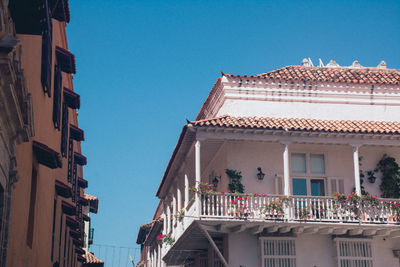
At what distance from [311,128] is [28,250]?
10737mm

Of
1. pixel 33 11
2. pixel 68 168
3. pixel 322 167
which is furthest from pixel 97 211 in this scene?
pixel 33 11

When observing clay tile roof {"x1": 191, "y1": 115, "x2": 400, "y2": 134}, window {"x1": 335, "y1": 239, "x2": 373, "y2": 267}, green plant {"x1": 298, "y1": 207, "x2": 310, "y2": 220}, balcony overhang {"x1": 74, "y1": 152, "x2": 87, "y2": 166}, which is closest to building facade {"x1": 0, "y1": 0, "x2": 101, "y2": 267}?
balcony overhang {"x1": 74, "y1": 152, "x2": 87, "y2": 166}

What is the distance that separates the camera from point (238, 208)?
761 inches

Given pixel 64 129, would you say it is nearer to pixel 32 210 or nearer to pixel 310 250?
pixel 32 210

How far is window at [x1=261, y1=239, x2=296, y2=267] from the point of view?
790 inches

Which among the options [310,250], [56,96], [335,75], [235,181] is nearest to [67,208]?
[56,96]

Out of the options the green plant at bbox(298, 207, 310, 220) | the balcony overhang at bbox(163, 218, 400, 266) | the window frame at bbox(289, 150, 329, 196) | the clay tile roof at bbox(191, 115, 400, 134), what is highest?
the clay tile roof at bbox(191, 115, 400, 134)

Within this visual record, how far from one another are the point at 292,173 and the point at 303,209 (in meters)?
2.16

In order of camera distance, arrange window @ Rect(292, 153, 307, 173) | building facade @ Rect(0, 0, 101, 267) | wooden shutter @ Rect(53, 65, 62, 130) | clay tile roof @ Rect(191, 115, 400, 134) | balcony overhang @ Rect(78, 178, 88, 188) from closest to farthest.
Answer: building facade @ Rect(0, 0, 101, 267) < wooden shutter @ Rect(53, 65, 62, 130) < clay tile roof @ Rect(191, 115, 400, 134) < window @ Rect(292, 153, 307, 173) < balcony overhang @ Rect(78, 178, 88, 188)

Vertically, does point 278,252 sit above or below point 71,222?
below

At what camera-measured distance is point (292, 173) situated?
21562 mm

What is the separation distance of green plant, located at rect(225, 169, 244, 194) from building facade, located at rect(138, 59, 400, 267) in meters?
0.03

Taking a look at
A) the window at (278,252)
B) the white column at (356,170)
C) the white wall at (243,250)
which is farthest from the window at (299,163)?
the white wall at (243,250)

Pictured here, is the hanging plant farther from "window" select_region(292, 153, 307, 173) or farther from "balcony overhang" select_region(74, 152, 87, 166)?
"balcony overhang" select_region(74, 152, 87, 166)
